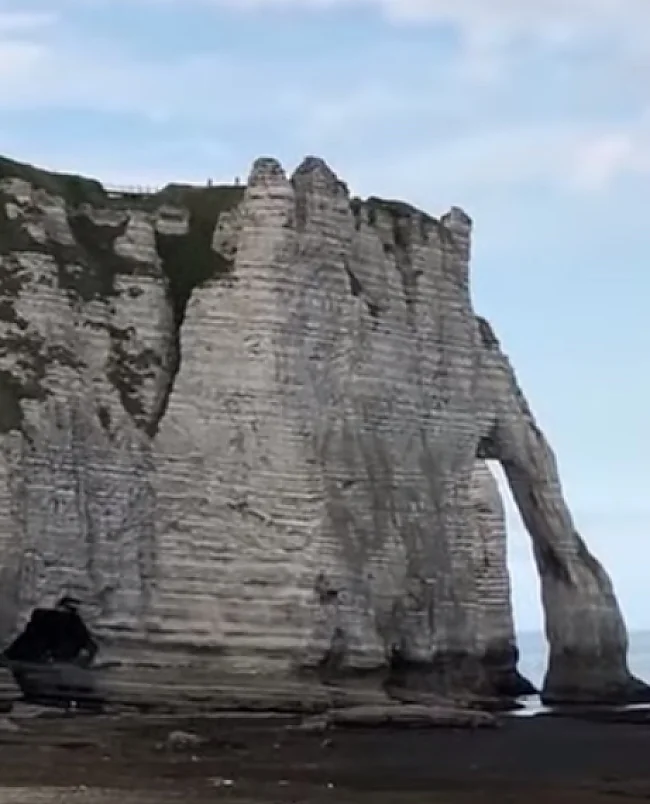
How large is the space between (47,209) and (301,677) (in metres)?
11.8

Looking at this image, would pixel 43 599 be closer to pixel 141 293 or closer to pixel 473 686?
pixel 141 293

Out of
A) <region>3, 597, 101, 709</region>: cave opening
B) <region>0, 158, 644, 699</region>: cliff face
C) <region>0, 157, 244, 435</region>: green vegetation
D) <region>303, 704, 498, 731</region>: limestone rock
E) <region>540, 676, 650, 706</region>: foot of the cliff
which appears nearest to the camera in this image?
<region>303, 704, 498, 731</region>: limestone rock

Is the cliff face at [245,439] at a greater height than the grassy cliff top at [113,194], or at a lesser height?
lesser

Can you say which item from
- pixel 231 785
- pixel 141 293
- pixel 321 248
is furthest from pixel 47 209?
pixel 231 785

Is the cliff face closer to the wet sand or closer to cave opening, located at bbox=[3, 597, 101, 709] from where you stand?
cave opening, located at bbox=[3, 597, 101, 709]

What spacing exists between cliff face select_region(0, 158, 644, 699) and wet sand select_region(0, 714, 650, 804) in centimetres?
558

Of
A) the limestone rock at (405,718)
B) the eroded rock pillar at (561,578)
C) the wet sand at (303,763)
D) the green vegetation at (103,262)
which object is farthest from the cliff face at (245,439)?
the wet sand at (303,763)

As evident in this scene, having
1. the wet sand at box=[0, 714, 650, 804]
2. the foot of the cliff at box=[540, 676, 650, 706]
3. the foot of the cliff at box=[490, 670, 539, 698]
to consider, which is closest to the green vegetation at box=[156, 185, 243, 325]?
the wet sand at box=[0, 714, 650, 804]

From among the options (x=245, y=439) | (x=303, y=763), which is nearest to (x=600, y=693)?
(x=245, y=439)

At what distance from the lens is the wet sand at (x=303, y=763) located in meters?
28.4

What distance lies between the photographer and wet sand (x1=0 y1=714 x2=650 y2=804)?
2841cm

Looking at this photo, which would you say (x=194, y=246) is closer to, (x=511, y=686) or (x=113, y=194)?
(x=113, y=194)

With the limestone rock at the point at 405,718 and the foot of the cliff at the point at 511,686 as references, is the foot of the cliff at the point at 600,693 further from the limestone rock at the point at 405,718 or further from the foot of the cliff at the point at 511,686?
the limestone rock at the point at 405,718

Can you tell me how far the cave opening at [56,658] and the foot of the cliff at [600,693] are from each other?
13.3 meters
